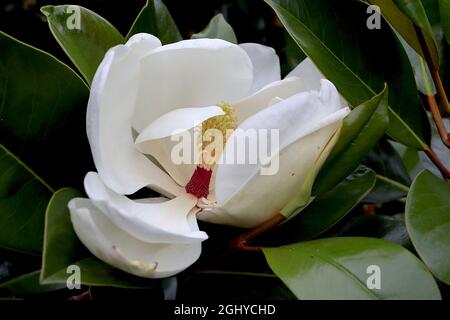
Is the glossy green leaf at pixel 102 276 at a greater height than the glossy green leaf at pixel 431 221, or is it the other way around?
the glossy green leaf at pixel 431 221

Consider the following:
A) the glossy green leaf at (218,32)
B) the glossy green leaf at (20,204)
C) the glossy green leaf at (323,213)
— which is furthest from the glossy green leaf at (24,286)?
the glossy green leaf at (218,32)

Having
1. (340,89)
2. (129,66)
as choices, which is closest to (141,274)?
(129,66)

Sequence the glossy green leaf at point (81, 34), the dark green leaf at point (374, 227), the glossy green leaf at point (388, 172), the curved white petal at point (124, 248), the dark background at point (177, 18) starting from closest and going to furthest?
the curved white petal at point (124, 248)
the glossy green leaf at point (81, 34)
the dark green leaf at point (374, 227)
the glossy green leaf at point (388, 172)
the dark background at point (177, 18)

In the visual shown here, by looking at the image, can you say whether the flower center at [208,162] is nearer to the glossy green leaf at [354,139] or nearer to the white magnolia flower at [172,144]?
the white magnolia flower at [172,144]

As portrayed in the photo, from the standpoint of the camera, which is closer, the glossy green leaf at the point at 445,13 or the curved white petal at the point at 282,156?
the curved white petal at the point at 282,156

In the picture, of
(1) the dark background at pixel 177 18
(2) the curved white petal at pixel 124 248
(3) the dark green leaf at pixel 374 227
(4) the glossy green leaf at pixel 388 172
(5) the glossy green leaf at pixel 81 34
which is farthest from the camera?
(1) the dark background at pixel 177 18

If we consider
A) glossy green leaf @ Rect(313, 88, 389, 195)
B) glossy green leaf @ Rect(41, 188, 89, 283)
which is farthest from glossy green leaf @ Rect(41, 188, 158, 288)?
glossy green leaf @ Rect(313, 88, 389, 195)

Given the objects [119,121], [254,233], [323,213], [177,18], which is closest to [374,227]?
[323,213]
